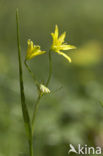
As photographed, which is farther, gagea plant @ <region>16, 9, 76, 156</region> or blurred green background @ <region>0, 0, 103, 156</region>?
blurred green background @ <region>0, 0, 103, 156</region>

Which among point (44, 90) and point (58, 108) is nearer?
point (44, 90)

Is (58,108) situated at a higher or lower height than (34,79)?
lower

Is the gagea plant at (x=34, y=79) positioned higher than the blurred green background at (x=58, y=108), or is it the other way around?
the gagea plant at (x=34, y=79)

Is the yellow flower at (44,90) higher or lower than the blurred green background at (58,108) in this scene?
higher

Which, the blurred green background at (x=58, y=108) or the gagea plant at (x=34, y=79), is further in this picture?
the blurred green background at (x=58, y=108)

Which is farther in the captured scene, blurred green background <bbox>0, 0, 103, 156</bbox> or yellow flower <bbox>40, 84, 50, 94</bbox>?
blurred green background <bbox>0, 0, 103, 156</bbox>

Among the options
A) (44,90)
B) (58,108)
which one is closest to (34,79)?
(44,90)

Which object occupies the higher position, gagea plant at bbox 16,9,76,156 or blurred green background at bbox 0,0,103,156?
gagea plant at bbox 16,9,76,156

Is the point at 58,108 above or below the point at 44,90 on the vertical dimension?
below

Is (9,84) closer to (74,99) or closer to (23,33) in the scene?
(74,99)

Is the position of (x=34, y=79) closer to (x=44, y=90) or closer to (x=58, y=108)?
(x=44, y=90)

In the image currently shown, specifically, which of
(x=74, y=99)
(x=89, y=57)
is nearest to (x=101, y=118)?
(x=74, y=99)
